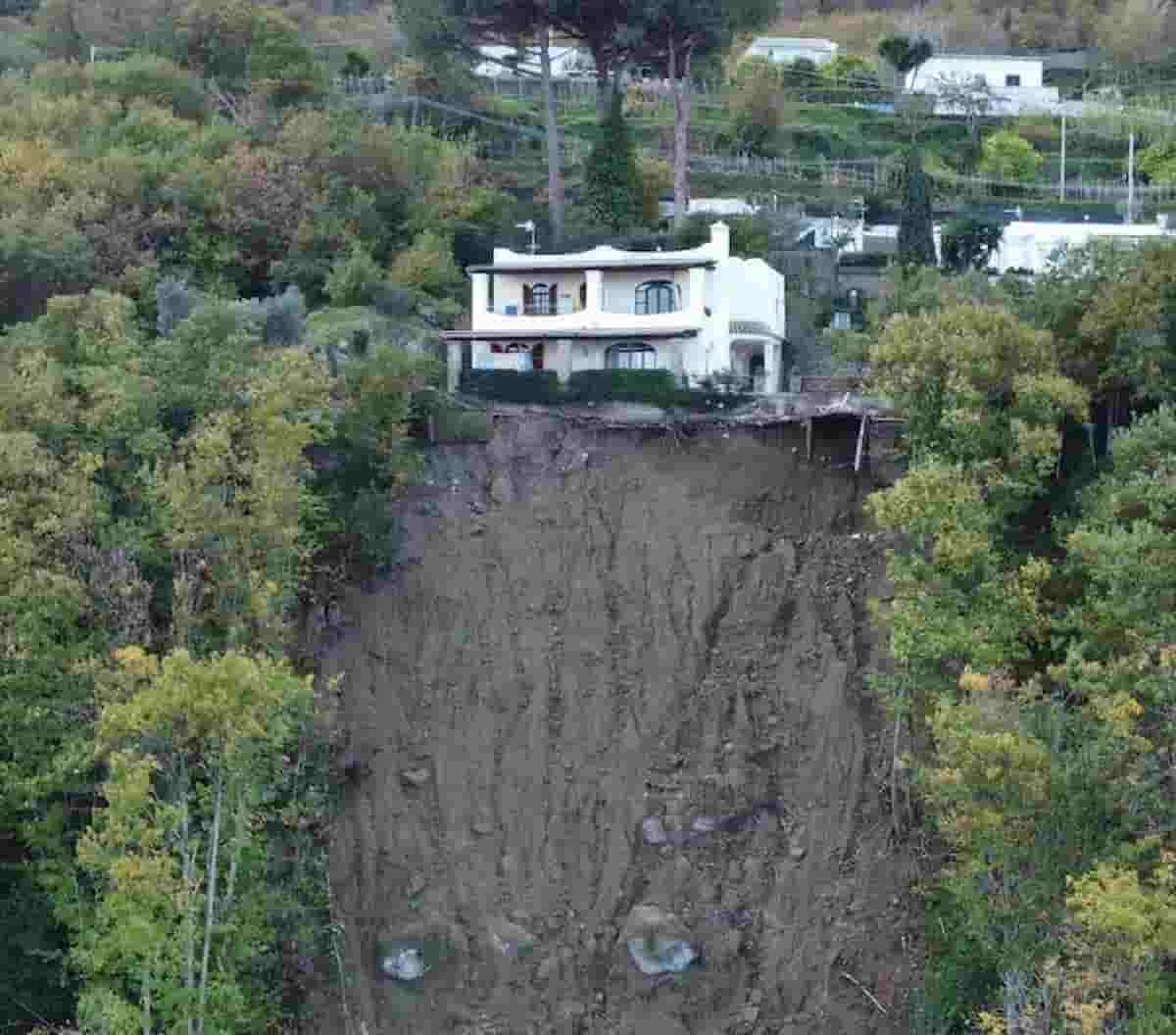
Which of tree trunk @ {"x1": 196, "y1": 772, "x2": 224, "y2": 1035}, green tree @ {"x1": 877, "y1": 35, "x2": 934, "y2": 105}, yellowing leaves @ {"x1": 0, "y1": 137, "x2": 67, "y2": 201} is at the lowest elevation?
tree trunk @ {"x1": 196, "y1": 772, "x2": 224, "y2": 1035}

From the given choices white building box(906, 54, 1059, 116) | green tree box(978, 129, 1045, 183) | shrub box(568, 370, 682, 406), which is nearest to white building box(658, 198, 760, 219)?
green tree box(978, 129, 1045, 183)

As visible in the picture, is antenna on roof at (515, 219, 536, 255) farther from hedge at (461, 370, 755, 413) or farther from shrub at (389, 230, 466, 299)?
hedge at (461, 370, 755, 413)

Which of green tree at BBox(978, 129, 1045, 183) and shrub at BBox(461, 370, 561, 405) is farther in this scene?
green tree at BBox(978, 129, 1045, 183)

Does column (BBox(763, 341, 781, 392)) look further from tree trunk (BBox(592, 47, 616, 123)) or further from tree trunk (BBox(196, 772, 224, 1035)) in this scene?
tree trunk (BBox(196, 772, 224, 1035))

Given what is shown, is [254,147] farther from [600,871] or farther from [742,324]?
[600,871]

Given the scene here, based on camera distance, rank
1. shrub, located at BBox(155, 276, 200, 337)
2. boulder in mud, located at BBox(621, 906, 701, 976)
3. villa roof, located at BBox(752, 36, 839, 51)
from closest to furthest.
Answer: boulder in mud, located at BBox(621, 906, 701, 976)
shrub, located at BBox(155, 276, 200, 337)
villa roof, located at BBox(752, 36, 839, 51)

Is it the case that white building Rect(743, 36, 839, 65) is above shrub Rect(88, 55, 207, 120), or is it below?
above

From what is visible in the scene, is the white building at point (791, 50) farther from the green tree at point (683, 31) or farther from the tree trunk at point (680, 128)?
the tree trunk at point (680, 128)

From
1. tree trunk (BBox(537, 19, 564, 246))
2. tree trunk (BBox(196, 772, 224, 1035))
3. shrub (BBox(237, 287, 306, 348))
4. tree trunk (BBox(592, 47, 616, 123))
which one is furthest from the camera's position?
tree trunk (BBox(592, 47, 616, 123))
